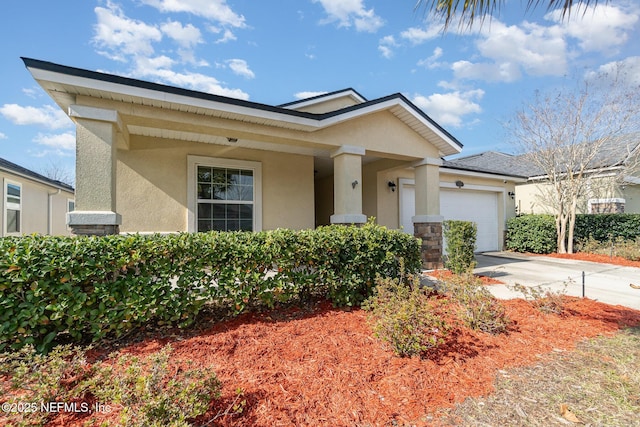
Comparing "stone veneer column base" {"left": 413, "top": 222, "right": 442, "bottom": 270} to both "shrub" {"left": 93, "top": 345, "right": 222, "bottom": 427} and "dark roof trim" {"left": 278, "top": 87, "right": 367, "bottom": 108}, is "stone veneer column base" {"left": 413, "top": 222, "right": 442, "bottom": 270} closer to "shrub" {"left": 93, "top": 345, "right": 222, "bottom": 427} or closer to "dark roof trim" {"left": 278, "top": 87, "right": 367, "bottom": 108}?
"dark roof trim" {"left": 278, "top": 87, "right": 367, "bottom": 108}

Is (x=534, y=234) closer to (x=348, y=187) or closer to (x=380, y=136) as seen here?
(x=380, y=136)

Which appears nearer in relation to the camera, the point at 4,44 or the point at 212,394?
the point at 212,394

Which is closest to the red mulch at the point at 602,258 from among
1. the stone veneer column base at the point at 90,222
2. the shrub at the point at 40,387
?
the shrub at the point at 40,387

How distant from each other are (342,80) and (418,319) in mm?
9727

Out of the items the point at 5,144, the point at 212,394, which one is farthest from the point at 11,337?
the point at 5,144

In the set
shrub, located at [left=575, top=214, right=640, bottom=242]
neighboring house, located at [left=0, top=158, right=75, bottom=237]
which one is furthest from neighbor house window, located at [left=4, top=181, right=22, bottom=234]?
shrub, located at [left=575, top=214, right=640, bottom=242]

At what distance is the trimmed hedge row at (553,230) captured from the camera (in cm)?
1162

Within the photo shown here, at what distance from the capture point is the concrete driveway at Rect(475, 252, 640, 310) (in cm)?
580

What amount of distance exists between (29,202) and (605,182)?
79.4 feet

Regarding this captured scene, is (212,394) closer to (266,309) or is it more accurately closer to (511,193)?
(266,309)

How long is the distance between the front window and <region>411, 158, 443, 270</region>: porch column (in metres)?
4.82

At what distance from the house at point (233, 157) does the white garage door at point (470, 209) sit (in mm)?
129

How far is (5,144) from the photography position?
69.5 ft

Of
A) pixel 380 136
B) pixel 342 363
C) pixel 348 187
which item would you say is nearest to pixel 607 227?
pixel 380 136
